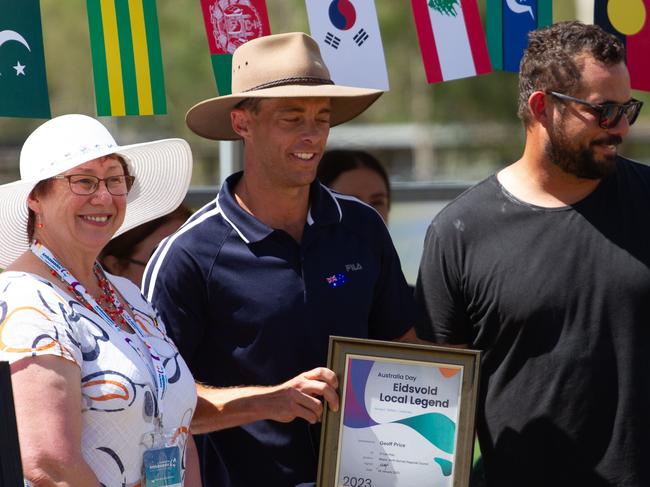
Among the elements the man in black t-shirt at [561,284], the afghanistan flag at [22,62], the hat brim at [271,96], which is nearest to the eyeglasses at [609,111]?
the man in black t-shirt at [561,284]

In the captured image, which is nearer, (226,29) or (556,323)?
(556,323)

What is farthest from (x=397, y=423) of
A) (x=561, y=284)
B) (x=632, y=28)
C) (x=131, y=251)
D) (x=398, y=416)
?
(x=632, y=28)

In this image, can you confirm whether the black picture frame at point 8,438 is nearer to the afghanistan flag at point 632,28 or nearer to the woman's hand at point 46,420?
the woman's hand at point 46,420

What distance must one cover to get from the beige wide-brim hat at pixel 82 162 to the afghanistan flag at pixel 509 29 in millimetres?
1337

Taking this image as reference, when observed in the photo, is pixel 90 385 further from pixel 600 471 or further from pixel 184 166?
pixel 600 471

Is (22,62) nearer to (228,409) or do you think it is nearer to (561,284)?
(228,409)

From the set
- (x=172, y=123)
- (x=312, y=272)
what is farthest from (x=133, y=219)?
(x=172, y=123)

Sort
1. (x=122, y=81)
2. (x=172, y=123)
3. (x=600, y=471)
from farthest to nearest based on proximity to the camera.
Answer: (x=172, y=123), (x=122, y=81), (x=600, y=471)

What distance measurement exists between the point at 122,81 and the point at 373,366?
125cm

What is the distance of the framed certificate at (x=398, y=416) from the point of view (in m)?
3.00

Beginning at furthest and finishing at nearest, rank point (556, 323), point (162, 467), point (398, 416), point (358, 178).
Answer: point (358, 178) < point (556, 323) < point (398, 416) < point (162, 467)

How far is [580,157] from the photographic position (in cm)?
324

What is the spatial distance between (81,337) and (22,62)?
1.19 metres

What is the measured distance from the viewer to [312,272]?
328cm
